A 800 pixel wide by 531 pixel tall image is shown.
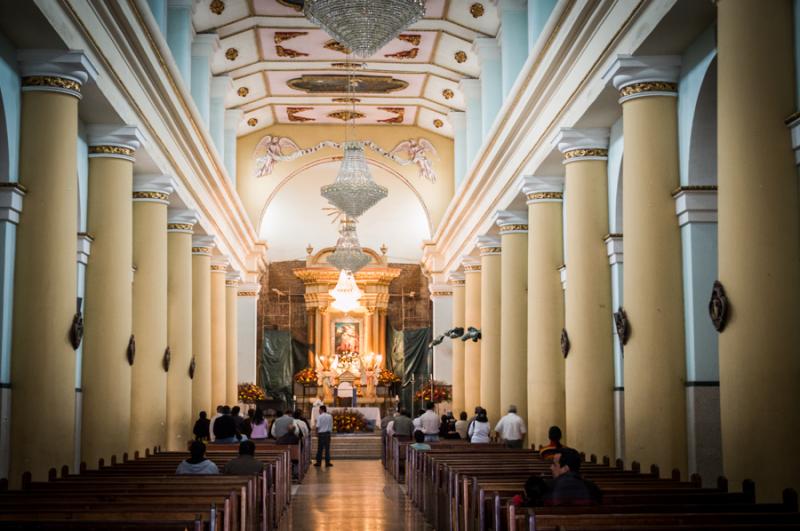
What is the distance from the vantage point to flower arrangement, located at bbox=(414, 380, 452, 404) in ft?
90.7

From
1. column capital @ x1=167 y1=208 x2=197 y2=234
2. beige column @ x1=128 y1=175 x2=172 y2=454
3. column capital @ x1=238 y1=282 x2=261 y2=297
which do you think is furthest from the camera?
column capital @ x1=238 y1=282 x2=261 y2=297

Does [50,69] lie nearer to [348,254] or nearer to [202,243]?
[202,243]

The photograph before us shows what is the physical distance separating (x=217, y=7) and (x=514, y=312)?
7439mm

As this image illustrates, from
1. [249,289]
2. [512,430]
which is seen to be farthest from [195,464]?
[249,289]

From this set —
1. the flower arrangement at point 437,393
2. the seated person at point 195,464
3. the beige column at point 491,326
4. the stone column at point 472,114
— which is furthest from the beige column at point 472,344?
the seated person at point 195,464

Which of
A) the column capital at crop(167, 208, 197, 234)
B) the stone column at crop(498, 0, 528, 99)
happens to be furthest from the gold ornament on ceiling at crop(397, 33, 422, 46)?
the column capital at crop(167, 208, 197, 234)

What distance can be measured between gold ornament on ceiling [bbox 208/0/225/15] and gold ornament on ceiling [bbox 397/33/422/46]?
3.67 m

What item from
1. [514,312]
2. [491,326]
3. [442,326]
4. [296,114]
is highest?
[296,114]

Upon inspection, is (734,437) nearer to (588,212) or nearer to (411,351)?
(588,212)

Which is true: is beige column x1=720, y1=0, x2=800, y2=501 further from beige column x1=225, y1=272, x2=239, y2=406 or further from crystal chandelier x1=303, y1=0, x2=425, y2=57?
beige column x1=225, y1=272, x2=239, y2=406

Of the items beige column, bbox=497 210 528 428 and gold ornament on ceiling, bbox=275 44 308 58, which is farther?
gold ornament on ceiling, bbox=275 44 308 58

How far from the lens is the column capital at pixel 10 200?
32.3 feet

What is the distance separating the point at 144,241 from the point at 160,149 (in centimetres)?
136

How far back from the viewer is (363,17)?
35.7 ft
